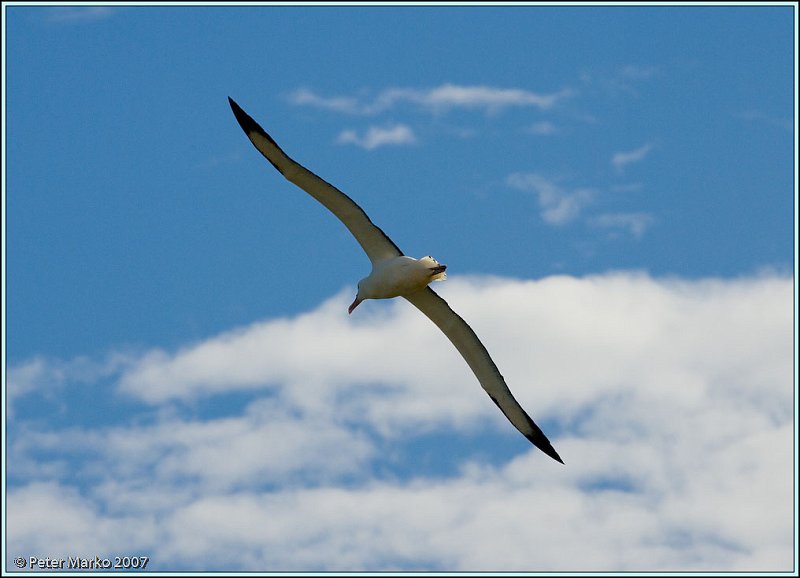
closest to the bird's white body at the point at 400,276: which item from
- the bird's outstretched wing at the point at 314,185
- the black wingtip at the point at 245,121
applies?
the bird's outstretched wing at the point at 314,185

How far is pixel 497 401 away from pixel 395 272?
4276 mm

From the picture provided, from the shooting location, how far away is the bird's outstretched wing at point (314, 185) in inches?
966

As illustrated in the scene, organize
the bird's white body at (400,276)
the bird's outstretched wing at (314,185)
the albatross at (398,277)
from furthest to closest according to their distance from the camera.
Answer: the bird's white body at (400,276) < the albatross at (398,277) < the bird's outstretched wing at (314,185)

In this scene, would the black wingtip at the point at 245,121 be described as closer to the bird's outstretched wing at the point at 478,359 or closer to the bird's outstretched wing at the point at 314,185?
the bird's outstretched wing at the point at 314,185

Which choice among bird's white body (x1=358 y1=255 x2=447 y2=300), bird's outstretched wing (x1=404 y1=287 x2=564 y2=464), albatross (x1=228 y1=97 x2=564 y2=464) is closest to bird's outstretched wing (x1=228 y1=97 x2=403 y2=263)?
albatross (x1=228 y1=97 x2=564 y2=464)

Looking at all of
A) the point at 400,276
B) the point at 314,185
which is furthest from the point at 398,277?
the point at 314,185

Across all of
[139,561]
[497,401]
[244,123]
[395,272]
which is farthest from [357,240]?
[139,561]

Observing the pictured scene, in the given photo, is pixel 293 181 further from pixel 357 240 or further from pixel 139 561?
pixel 139 561

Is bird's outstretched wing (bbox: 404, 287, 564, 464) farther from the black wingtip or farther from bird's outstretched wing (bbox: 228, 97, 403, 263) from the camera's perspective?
the black wingtip

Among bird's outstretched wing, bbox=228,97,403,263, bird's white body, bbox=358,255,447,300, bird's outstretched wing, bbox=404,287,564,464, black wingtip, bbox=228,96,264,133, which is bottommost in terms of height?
bird's outstretched wing, bbox=404,287,564,464

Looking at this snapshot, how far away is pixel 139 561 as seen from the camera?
2438 cm

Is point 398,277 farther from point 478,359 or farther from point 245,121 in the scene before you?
point 245,121

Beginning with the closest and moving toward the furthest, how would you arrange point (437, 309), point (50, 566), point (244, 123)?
point (50, 566)
point (244, 123)
point (437, 309)

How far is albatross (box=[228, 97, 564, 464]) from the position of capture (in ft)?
81.0
